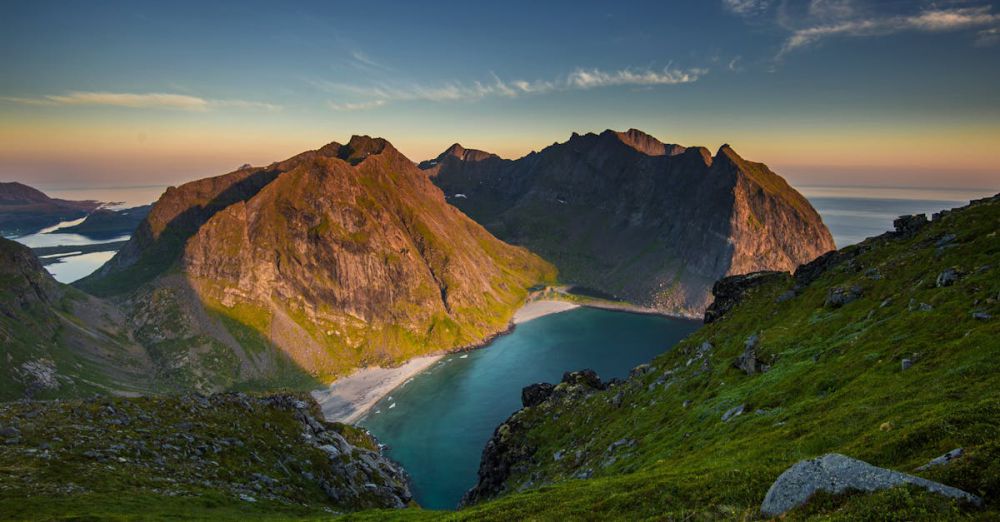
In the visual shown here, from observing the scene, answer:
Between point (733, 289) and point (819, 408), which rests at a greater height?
point (819, 408)

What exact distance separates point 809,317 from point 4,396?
23603cm

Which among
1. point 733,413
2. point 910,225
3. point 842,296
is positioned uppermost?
point 910,225

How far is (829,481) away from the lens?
51.8 feet

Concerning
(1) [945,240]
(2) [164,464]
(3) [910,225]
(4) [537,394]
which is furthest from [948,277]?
(4) [537,394]

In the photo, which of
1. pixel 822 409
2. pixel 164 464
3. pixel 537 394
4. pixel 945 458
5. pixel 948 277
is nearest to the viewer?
pixel 945 458

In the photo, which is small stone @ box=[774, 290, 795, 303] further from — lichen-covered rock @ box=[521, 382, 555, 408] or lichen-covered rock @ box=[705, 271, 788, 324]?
lichen-covered rock @ box=[521, 382, 555, 408]

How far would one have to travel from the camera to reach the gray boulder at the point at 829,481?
48.0ft

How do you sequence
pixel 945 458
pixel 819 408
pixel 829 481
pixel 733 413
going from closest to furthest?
pixel 945 458, pixel 829 481, pixel 819 408, pixel 733 413

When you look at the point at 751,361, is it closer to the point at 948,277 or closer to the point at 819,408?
the point at 948,277

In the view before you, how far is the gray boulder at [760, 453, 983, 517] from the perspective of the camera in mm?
14626

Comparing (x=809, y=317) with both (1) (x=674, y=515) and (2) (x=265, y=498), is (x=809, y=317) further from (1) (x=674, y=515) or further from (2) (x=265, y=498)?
(2) (x=265, y=498)

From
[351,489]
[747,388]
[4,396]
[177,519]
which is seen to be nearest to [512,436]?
[351,489]

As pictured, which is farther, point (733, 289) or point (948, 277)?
point (733, 289)

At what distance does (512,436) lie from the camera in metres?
97.8
